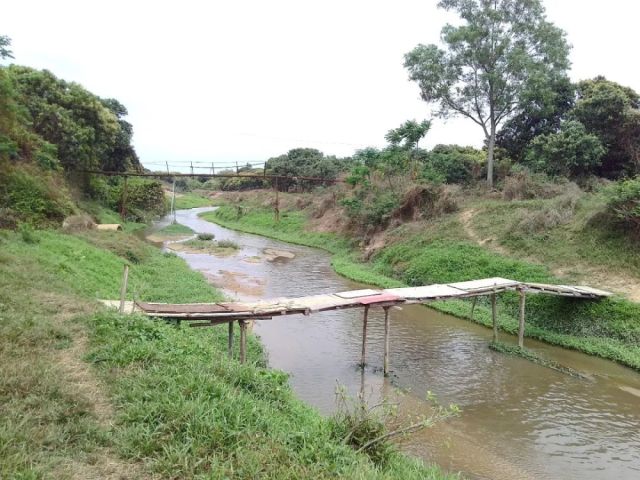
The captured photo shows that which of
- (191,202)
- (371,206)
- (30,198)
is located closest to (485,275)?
(371,206)

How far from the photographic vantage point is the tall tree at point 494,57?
89.0 feet

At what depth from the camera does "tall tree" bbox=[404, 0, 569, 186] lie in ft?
89.0

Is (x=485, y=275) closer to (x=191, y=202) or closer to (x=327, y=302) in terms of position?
(x=327, y=302)

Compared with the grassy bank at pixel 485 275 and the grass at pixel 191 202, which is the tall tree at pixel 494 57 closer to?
the grassy bank at pixel 485 275

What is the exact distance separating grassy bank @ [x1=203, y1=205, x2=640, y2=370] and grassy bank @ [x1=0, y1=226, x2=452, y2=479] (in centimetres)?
1142

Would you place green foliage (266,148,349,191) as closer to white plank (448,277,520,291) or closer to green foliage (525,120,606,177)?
green foliage (525,120,606,177)

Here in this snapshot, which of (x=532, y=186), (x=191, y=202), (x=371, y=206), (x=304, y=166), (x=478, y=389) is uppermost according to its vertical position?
(x=304, y=166)

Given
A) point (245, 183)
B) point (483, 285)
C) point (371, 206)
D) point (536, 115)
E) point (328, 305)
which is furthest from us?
point (245, 183)

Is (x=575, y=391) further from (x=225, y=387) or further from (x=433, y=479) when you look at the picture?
(x=225, y=387)

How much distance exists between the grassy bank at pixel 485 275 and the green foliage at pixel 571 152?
6.64m

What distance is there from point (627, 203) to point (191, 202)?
223ft

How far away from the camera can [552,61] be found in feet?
91.0

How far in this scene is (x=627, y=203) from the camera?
721 inches

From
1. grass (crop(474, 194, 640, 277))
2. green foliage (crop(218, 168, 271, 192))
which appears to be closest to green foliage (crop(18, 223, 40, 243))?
grass (crop(474, 194, 640, 277))
